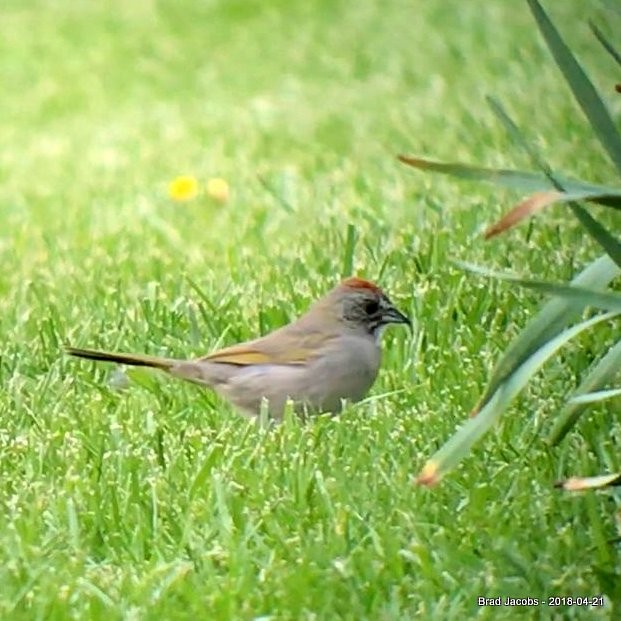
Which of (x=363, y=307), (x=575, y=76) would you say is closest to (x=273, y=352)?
(x=363, y=307)

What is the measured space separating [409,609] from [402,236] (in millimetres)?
3160

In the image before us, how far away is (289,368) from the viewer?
5191mm

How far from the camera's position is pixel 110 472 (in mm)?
4590

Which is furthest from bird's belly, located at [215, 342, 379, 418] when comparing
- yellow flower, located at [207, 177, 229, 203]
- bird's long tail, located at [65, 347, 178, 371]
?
yellow flower, located at [207, 177, 229, 203]

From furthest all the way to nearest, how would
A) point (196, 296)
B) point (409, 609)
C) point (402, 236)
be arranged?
point (402, 236), point (196, 296), point (409, 609)

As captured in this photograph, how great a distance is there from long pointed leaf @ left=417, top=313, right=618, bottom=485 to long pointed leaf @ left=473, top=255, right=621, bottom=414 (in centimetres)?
2

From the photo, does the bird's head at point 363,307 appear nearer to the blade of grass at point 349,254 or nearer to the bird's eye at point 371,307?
the bird's eye at point 371,307

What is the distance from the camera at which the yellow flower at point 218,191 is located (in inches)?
320

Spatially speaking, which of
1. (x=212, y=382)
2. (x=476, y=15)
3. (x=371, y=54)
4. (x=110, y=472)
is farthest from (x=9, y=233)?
(x=476, y=15)

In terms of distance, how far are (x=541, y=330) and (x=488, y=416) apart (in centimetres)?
26

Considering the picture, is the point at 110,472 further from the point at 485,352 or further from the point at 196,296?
the point at 196,296

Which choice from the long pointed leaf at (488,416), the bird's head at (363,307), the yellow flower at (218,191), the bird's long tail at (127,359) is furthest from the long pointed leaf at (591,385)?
the yellow flower at (218,191)

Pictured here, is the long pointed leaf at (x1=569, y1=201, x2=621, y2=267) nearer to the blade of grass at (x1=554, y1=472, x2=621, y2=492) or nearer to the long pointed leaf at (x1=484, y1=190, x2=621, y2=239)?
the long pointed leaf at (x1=484, y1=190, x2=621, y2=239)

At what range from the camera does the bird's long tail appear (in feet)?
16.9
